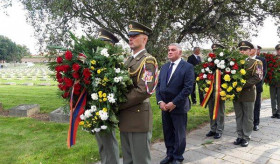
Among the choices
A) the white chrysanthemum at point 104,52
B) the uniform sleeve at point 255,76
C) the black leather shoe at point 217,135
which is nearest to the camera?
the white chrysanthemum at point 104,52

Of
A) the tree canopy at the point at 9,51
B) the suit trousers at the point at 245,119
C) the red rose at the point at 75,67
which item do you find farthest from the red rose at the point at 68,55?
the tree canopy at the point at 9,51

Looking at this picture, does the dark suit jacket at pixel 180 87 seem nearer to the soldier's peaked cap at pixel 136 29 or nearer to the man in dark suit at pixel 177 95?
the man in dark suit at pixel 177 95

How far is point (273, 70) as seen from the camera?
709 centimetres

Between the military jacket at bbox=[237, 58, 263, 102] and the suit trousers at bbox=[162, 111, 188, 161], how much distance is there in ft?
5.74

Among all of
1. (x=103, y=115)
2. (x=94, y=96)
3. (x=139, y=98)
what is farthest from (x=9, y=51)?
(x=139, y=98)

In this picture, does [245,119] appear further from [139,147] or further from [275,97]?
[275,97]

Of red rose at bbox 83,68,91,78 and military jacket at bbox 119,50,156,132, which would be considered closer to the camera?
red rose at bbox 83,68,91,78

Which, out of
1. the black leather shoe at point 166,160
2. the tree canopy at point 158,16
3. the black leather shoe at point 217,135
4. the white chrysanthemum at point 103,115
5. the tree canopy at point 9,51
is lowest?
the black leather shoe at point 166,160

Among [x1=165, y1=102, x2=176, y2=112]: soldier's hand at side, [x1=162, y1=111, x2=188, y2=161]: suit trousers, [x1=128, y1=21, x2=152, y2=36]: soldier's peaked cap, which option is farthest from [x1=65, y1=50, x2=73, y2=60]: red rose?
[x1=162, y1=111, x2=188, y2=161]: suit trousers

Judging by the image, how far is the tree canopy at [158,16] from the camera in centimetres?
752

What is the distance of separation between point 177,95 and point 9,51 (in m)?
98.9

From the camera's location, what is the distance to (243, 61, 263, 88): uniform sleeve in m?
4.75

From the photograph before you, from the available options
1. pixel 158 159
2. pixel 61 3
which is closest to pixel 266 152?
pixel 158 159

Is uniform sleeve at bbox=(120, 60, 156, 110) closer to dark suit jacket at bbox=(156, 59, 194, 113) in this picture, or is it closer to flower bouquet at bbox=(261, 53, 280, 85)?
dark suit jacket at bbox=(156, 59, 194, 113)
